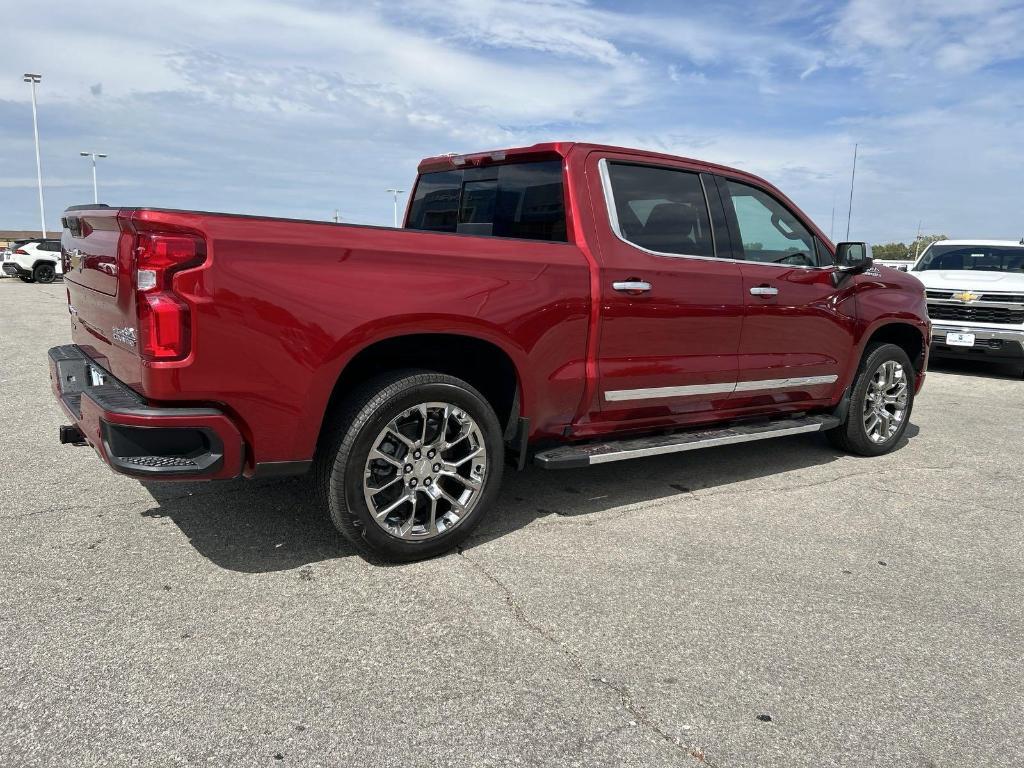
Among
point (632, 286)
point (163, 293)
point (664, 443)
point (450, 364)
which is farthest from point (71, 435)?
point (664, 443)

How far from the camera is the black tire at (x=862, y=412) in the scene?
5.62 meters

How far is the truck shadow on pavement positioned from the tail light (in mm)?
1073

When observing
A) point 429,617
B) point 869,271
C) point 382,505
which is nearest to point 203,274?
point 382,505

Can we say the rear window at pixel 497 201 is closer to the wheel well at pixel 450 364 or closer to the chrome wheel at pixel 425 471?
the wheel well at pixel 450 364

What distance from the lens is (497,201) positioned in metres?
4.55

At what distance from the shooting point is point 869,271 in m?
5.48

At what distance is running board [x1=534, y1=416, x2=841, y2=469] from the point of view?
3906 millimetres

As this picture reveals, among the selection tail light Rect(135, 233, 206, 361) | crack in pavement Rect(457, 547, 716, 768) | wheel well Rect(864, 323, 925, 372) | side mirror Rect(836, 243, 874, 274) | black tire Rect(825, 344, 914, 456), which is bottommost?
crack in pavement Rect(457, 547, 716, 768)

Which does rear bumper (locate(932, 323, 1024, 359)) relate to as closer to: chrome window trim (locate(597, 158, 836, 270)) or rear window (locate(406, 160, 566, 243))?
chrome window trim (locate(597, 158, 836, 270))

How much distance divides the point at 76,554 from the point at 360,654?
156 cm

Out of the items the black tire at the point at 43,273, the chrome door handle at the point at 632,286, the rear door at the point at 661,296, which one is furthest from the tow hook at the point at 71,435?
the black tire at the point at 43,273

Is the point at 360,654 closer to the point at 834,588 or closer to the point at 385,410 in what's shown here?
the point at 385,410

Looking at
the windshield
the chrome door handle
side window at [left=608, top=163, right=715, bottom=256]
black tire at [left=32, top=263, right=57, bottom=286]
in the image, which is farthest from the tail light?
black tire at [left=32, top=263, right=57, bottom=286]

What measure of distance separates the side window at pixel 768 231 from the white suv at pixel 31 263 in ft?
85.5
